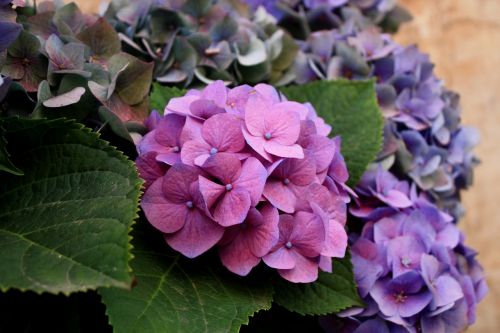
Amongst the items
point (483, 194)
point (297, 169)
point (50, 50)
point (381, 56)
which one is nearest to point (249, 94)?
point (297, 169)

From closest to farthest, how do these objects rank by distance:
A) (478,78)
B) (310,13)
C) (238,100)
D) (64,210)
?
(64,210)
(238,100)
(310,13)
(478,78)

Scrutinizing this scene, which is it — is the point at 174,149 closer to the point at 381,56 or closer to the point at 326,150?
the point at 326,150

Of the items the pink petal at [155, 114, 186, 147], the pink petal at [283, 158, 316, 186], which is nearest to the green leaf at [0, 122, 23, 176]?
the pink petal at [155, 114, 186, 147]

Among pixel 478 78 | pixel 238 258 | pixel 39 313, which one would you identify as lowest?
pixel 478 78

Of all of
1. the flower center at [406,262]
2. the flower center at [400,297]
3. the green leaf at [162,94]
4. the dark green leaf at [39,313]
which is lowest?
the dark green leaf at [39,313]

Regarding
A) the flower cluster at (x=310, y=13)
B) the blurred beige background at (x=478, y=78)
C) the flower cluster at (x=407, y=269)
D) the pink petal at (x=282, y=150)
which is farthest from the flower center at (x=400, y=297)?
the blurred beige background at (x=478, y=78)

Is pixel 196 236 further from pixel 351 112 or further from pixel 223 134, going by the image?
pixel 351 112

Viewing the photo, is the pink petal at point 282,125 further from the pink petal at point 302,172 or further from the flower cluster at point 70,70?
the flower cluster at point 70,70

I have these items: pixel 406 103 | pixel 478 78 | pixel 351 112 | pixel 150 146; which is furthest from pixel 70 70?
pixel 478 78
